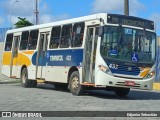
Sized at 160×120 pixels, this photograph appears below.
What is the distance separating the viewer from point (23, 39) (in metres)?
26.0

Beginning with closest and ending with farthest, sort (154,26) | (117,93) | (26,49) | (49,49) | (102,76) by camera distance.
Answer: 1. (102,76)
2. (154,26)
3. (117,93)
4. (49,49)
5. (26,49)

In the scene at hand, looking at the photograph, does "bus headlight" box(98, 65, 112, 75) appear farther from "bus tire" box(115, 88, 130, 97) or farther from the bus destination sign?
"bus tire" box(115, 88, 130, 97)

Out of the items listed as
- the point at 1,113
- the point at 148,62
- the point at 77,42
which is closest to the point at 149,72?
the point at 148,62

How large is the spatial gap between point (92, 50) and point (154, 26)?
2885mm

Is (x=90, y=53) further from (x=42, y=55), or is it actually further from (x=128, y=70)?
(x=42, y=55)

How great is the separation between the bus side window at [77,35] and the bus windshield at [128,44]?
→ 1664 mm

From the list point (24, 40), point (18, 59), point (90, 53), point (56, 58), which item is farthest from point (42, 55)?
point (90, 53)

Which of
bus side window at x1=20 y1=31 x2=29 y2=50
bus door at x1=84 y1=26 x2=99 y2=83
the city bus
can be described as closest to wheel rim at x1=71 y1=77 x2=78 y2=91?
the city bus

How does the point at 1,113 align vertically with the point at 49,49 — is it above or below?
below

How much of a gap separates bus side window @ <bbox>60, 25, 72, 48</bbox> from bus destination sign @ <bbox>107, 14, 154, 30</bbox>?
2.89m

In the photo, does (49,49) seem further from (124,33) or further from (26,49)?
(124,33)

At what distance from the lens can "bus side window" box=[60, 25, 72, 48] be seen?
67.7 feet

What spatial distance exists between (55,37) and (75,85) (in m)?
3.31

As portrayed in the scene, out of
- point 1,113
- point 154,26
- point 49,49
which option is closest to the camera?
point 1,113
